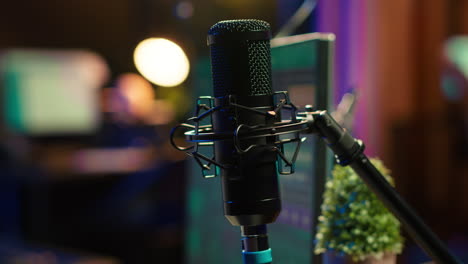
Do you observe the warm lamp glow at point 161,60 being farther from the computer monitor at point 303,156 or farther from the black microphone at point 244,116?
the black microphone at point 244,116

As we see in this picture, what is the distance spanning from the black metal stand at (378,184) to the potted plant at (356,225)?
19cm

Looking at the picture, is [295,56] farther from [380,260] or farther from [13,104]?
[13,104]

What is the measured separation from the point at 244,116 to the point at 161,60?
142 inches

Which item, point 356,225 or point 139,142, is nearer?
point 356,225

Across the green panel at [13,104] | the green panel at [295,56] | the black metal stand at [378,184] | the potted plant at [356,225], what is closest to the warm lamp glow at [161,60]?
the green panel at [13,104]

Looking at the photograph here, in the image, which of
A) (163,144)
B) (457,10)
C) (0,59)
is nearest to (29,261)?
(163,144)

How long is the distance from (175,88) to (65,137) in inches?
46.0

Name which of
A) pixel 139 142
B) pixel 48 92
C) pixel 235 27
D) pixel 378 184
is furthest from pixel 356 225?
pixel 48 92

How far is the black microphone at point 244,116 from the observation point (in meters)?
0.68

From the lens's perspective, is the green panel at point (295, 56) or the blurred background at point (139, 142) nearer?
the green panel at point (295, 56)

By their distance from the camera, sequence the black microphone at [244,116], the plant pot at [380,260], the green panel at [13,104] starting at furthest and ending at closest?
the green panel at [13,104] → the plant pot at [380,260] → the black microphone at [244,116]

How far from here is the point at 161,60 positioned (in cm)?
419

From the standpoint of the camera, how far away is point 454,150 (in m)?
4.80

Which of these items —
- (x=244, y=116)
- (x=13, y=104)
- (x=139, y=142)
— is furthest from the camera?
(x=13, y=104)
